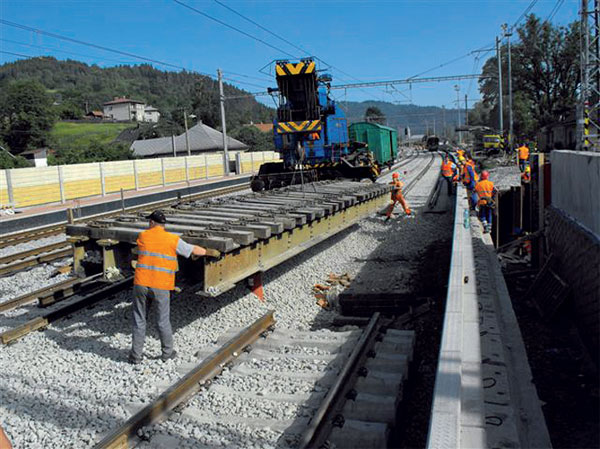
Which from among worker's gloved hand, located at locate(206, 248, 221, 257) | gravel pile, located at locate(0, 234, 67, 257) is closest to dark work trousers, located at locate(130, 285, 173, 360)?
worker's gloved hand, located at locate(206, 248, 221, 257)

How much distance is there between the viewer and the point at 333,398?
4.73 metres

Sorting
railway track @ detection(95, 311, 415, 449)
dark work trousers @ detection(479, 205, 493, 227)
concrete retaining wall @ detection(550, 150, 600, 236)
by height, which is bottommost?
railway track @ detection(95, 311, 415, 449)

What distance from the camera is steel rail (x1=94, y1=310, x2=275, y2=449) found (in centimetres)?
420

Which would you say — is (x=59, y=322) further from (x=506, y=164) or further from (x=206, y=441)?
(x=506, y=164)

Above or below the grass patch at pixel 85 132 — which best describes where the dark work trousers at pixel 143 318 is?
below

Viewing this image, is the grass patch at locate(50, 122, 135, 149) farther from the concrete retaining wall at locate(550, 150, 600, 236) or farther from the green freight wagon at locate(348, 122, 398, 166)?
the concrete retaining wall at locate(550, 150, 600, 236)

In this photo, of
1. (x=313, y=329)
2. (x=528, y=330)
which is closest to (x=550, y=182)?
(x=528, y=330)

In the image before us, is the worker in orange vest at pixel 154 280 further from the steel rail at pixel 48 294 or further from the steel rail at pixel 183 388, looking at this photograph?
the steel rail at pixel 48 294

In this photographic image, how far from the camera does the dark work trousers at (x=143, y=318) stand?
226 inches

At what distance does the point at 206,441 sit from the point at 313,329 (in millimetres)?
3362

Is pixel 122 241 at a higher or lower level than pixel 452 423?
higher

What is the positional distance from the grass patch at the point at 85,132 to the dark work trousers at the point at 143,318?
87.9 m

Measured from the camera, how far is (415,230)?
1394 cm

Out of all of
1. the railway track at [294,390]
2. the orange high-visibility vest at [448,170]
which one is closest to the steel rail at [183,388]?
the railway track at [294,390]
